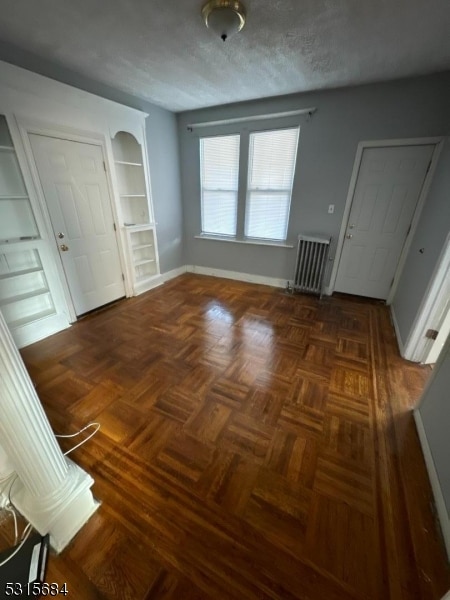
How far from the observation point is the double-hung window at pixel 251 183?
3355 mm

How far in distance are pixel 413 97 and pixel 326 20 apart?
164cm

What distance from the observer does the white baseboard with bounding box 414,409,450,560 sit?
3.50ft

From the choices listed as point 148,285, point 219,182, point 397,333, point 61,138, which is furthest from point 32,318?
point 397,333

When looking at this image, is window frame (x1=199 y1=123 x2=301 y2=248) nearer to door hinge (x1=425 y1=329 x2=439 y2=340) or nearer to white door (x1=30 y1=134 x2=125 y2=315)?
white door (x1=30 y1=134 x2=125 y2=315)

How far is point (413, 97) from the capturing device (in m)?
2.56

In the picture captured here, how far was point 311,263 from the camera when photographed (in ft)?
11.5

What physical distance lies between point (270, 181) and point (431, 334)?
9.02 ft

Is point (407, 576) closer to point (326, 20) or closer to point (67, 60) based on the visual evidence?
point (326, 20)

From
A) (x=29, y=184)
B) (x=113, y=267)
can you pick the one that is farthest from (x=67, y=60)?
(x=113, y=267)

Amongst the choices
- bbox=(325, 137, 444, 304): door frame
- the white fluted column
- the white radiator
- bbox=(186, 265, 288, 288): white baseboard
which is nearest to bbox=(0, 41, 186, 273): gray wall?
bbox=(186, 265, 288, 288): white baseboard

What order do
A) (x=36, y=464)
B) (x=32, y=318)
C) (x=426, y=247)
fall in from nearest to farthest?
(x=36, y=464) < (x=426, y=247) < (x=32, y=318)

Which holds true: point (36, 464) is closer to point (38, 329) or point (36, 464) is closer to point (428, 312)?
point (38, 329)

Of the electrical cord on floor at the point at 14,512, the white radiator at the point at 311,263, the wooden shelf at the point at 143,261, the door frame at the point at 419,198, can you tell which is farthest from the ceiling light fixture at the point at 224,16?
the electrical cord on floor at the point at 14,512

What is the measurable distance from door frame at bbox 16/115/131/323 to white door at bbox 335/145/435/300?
3134 millimetres
